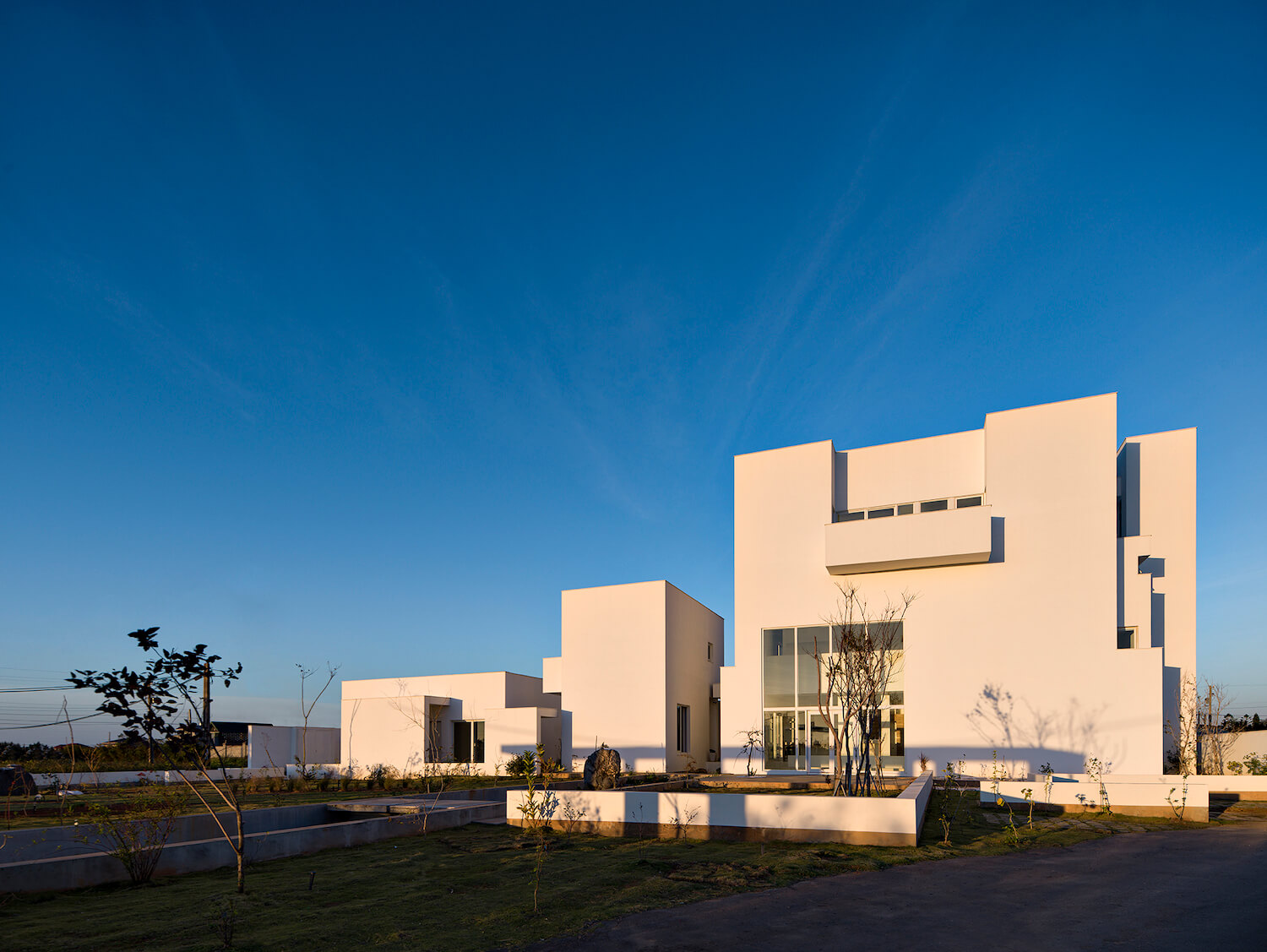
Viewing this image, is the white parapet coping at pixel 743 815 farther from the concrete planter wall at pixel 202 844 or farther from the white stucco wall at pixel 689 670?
the white stucco wall at pixel 689 670

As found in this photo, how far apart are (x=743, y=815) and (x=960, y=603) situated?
13.3 m

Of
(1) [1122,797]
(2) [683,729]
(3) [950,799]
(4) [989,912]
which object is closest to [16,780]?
(2) [683,729]

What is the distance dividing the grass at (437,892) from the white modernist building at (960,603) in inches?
365

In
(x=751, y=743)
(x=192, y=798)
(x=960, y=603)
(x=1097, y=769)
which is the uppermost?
(x=960, y=603)

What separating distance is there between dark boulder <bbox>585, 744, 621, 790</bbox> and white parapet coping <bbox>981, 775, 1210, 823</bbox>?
7.59 m

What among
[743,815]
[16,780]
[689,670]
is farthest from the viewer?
[689,670]

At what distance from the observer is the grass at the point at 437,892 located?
6852mm

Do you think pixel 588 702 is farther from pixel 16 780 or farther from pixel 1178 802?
pixel 1178 802

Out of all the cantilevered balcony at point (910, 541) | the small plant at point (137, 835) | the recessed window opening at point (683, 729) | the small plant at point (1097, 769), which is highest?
the cantilevered balcony at point (910, 541)

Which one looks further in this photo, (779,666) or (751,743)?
(779,666)

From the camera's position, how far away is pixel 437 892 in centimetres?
870

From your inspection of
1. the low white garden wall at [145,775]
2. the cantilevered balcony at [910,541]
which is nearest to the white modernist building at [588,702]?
the low white garden wall at [145,775]

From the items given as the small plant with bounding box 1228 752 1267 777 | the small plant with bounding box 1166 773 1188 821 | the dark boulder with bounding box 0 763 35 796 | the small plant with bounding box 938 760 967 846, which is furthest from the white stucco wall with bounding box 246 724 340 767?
the small plant with bounding box 1228 752 1267 777

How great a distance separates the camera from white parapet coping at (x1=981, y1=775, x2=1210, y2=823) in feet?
48.8
